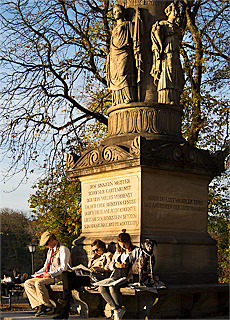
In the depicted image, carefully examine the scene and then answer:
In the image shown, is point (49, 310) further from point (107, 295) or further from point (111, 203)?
point (111, 203)

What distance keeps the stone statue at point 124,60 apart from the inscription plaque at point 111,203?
5.87 ft

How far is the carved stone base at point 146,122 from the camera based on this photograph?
11328 mm

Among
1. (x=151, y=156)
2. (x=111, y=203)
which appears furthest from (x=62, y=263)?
(x=151, y=156)

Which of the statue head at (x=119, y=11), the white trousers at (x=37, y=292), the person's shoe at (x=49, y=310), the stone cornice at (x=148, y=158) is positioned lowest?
the person's shoe at (x=49, y=310)

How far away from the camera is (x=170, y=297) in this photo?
983cm

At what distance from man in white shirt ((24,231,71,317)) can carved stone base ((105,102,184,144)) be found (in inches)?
102

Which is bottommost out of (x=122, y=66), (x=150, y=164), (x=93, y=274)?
(x=93, y=274)

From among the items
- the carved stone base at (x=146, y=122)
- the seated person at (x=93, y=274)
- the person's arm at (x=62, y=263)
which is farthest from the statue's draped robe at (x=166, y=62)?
the person's arm at (x=62, y=263)

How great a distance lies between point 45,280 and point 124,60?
15.6 ft

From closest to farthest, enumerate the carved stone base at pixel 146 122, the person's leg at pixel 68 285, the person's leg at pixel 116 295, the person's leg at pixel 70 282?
the person's leg at pixel 116 295
the person's leg at pixel 68 285
the person's leg at pixel 70 282
the carved stone base at pixel 146 122

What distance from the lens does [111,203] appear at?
437 inches

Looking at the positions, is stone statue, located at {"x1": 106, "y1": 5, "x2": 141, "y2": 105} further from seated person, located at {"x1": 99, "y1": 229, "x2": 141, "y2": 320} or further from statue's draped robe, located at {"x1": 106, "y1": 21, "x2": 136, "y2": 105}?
seated person, located at {"x1": 99, "y1": 229, "x2": 141, "y2": 320}

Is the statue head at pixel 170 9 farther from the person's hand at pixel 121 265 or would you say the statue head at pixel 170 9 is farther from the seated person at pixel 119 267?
the person's hand at pixel 121 265

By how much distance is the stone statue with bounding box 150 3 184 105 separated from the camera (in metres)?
11.7
